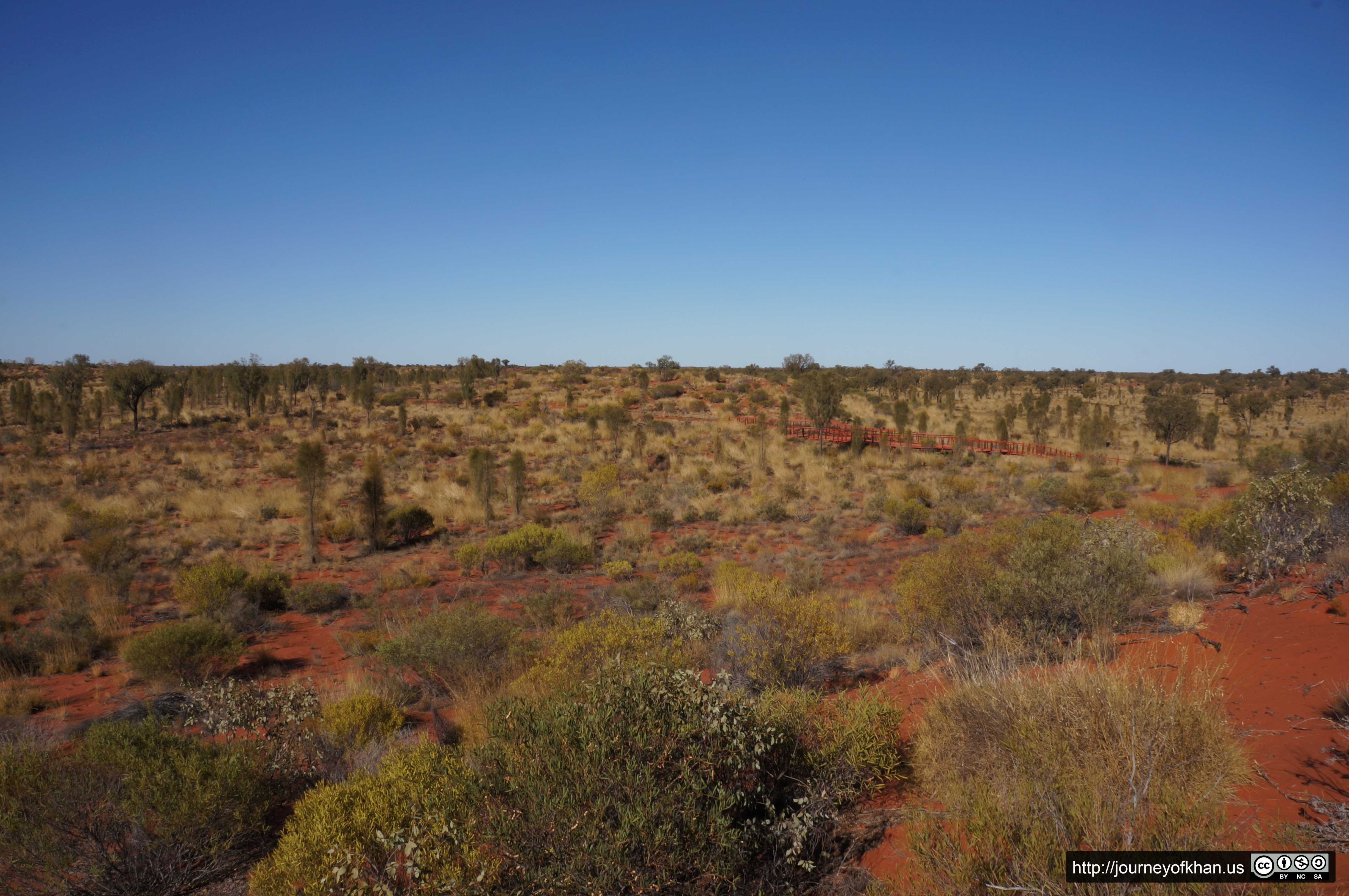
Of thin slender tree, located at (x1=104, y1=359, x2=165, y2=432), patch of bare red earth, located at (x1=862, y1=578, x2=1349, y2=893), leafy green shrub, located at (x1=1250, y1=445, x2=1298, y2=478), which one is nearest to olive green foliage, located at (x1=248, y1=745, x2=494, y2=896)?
patch of bare red earth, located at (x1=862, y1=578, x2=1349, y2=893)

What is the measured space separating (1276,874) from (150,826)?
20.2 ft

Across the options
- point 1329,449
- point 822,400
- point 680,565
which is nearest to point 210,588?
point 680,565

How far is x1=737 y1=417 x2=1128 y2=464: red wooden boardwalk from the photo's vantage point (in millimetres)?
27125

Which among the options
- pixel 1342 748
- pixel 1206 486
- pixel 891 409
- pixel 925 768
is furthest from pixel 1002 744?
pixel 891 409

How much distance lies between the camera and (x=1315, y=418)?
132 ft

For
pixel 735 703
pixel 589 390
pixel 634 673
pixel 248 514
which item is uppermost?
pixel 589 390

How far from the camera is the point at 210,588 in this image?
35.9 feet

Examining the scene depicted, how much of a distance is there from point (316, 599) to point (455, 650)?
18.3 ft

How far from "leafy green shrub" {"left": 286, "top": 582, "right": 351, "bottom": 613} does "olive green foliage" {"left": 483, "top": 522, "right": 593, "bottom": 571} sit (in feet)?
10.1

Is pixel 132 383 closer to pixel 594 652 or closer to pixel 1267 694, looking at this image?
pixel 594 652

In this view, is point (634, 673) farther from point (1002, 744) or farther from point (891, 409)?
point (891, 409)

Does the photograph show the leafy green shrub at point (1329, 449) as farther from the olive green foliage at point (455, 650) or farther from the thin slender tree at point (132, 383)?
the thin slender tree at point (132, 383)

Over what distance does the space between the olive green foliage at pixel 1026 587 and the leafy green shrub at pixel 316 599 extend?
9959mm

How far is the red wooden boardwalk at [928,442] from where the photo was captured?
89.0 feet
